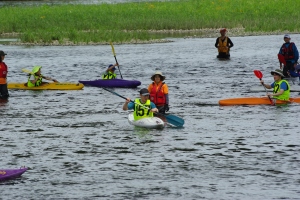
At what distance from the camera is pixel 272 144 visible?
2006 cm

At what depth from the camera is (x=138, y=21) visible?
61.1 metres

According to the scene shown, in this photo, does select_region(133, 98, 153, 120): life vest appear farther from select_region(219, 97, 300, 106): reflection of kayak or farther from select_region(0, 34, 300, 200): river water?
A: select_region(219, 97, 300, 106): reflection of kayak

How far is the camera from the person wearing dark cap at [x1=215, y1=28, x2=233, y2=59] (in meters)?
39.7

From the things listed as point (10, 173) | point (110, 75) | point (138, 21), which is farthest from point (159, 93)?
point (138, 21)

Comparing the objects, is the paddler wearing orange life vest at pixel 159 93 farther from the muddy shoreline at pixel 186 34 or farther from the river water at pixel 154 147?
the muddy shoreline at pixel 186 34

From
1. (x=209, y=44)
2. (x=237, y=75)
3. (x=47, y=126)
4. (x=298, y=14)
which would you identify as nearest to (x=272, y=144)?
(x=47, y=126)

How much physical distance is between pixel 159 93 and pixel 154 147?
245 centimetres

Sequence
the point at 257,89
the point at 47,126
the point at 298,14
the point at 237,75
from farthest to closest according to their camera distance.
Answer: the point at 298,14
the point at 237,75
the point at 257,89
the point at 47,126

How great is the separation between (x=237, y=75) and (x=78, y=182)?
20.3 m

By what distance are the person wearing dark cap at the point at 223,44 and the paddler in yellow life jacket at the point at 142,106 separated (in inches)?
715

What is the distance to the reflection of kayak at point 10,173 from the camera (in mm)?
16375

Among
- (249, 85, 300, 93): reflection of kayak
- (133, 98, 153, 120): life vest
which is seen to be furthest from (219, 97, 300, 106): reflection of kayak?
(133, 98, 153, 120): life vest

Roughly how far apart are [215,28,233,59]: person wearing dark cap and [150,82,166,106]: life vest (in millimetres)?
17817

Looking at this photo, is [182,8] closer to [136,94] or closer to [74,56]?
[74,56]
